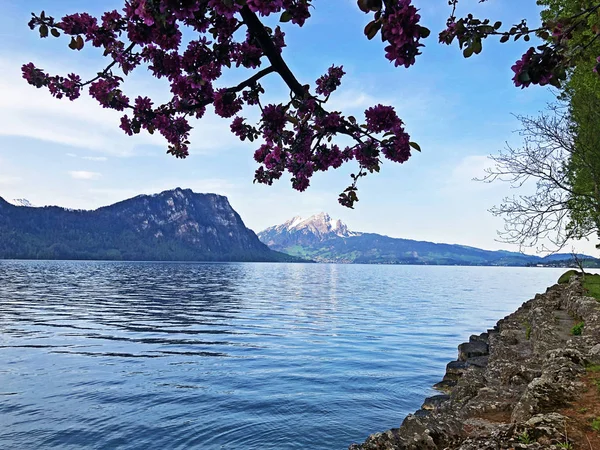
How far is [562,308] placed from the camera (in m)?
27.6

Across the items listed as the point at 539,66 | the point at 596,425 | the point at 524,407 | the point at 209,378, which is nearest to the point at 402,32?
the point at 539,66

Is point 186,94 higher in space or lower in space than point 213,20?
lower

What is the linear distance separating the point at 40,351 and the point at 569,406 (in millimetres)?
28134

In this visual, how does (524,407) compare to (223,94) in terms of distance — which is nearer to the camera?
(223,94)

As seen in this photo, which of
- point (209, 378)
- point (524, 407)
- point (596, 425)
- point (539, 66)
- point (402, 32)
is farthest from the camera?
point (209, 378)

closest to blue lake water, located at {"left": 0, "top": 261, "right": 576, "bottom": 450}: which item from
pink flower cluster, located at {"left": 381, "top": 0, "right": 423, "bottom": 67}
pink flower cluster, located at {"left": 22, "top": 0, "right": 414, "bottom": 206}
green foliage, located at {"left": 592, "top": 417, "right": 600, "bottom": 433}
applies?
green foliage, located at {"left": 592, "top": 417, "right": 600, "bottom": 433}

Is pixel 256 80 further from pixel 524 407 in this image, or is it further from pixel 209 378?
pixel 209 378

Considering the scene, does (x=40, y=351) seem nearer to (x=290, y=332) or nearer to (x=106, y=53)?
(x=290, y=332)

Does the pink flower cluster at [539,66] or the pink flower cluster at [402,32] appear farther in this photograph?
the pink flower cluster at [539,66]

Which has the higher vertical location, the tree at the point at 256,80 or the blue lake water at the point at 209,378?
the tree at the point at 256,80

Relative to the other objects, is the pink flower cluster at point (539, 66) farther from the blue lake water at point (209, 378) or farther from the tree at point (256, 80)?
the blue lake water at point (209, 378)

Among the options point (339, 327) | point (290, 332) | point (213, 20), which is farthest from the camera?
point (339, 327)

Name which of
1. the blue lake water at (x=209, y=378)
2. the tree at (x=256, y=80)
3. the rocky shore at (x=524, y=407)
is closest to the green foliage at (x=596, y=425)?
the rocky shore at (x=524, y=407)

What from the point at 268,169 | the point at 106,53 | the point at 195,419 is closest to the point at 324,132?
the point at 268,169
